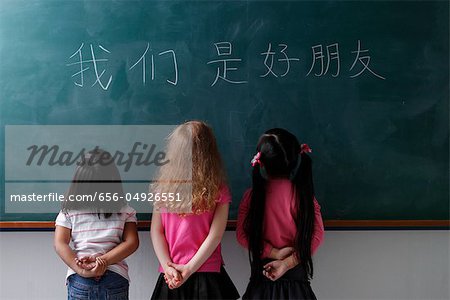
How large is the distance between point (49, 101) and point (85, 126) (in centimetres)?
22

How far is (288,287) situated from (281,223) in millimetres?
281

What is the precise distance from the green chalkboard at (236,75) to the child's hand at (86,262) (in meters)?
0.42

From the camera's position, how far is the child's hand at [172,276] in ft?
7.59

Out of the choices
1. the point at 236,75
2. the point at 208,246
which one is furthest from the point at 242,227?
the point at 236,75

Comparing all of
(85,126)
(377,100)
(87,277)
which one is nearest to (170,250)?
(87,277)

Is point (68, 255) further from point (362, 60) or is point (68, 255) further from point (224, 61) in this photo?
point (362, 60)

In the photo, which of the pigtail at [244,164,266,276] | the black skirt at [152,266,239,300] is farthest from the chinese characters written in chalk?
the black skirt at [152,266,239,300]

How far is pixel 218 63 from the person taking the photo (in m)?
2.71

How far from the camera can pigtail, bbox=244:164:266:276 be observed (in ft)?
7.96

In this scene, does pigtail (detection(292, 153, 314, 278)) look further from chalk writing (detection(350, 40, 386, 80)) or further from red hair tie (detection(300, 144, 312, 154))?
chalk writing (detection(350, 40, 386, 80))

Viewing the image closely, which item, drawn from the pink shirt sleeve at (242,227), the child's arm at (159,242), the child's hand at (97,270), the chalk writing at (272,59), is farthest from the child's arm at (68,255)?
the chalk writing at (272,59)

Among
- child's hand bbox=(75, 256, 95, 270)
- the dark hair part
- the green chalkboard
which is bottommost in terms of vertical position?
child's hand bbox=(75, 256, 95, 270)

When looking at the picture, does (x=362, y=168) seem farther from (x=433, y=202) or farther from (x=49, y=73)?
(x=49, y=73)

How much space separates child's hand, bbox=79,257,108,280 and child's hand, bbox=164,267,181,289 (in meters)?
0.28
